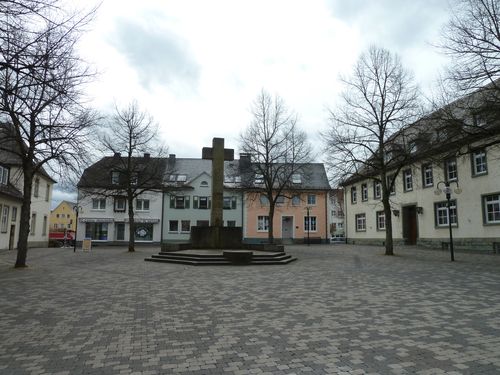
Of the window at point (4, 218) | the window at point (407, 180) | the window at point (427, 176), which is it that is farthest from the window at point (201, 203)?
the window at point (427, 176)

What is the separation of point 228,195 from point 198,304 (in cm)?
4220

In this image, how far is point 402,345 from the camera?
18.8 ft

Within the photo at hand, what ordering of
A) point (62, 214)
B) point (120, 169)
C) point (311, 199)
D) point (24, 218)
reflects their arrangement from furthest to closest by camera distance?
point (62, 214), point (311, 199), point (120, 169), point (24, 218)

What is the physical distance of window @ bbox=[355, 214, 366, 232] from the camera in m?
41.2

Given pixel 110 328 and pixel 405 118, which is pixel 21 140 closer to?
pixel 110 328

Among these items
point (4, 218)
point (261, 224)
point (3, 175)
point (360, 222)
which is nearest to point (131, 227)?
point (4, 218)

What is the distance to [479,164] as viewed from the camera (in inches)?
1013

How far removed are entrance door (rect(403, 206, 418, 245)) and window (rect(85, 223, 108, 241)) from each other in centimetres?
3292

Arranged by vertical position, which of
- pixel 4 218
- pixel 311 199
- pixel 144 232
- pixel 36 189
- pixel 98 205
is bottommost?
pixel 144 232

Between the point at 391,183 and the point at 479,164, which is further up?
the point at 479,164

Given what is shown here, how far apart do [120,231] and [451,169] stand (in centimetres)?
3611

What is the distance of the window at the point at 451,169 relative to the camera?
1095 inches

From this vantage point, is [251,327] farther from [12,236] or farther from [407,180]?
[12,236]

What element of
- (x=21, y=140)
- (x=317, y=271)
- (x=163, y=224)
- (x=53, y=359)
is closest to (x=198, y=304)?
(x=53, y=359)
